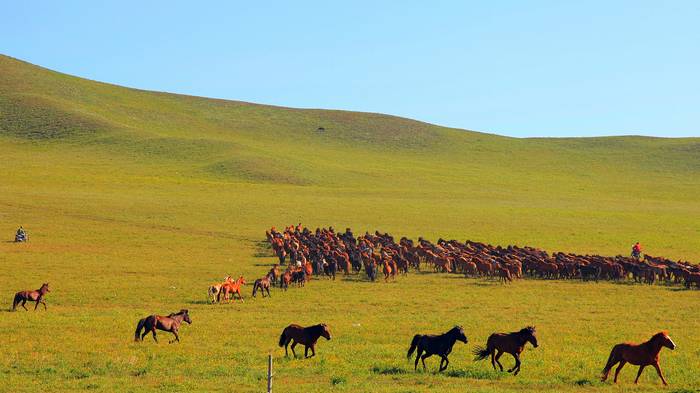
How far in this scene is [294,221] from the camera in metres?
52.5

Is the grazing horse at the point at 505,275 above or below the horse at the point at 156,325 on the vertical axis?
above

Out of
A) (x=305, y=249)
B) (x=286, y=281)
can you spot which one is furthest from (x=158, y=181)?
(x=286, y=281)

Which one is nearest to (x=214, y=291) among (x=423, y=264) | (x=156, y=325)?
(x=156, y=325)

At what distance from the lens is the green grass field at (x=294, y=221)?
1627cm

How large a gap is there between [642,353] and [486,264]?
686 inches

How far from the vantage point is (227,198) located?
6216 centimetres

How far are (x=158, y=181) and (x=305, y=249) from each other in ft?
125

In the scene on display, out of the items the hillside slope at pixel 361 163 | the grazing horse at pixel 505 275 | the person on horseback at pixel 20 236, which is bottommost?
the grazing horse at pixel 505 275

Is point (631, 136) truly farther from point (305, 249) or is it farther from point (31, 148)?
point (305, 249)

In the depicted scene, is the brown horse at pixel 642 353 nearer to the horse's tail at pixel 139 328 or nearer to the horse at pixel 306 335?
the horse at pixel 306 335

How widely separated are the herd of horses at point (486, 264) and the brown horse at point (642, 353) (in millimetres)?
15834

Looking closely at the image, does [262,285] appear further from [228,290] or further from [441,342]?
[441,342]

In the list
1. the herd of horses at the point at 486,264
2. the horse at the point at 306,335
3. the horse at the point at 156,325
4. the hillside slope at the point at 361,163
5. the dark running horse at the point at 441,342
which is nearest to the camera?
the dark running horse at the point at 441,342

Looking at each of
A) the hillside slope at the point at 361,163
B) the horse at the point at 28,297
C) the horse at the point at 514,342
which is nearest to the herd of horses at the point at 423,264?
the horse at the point at 28,297
